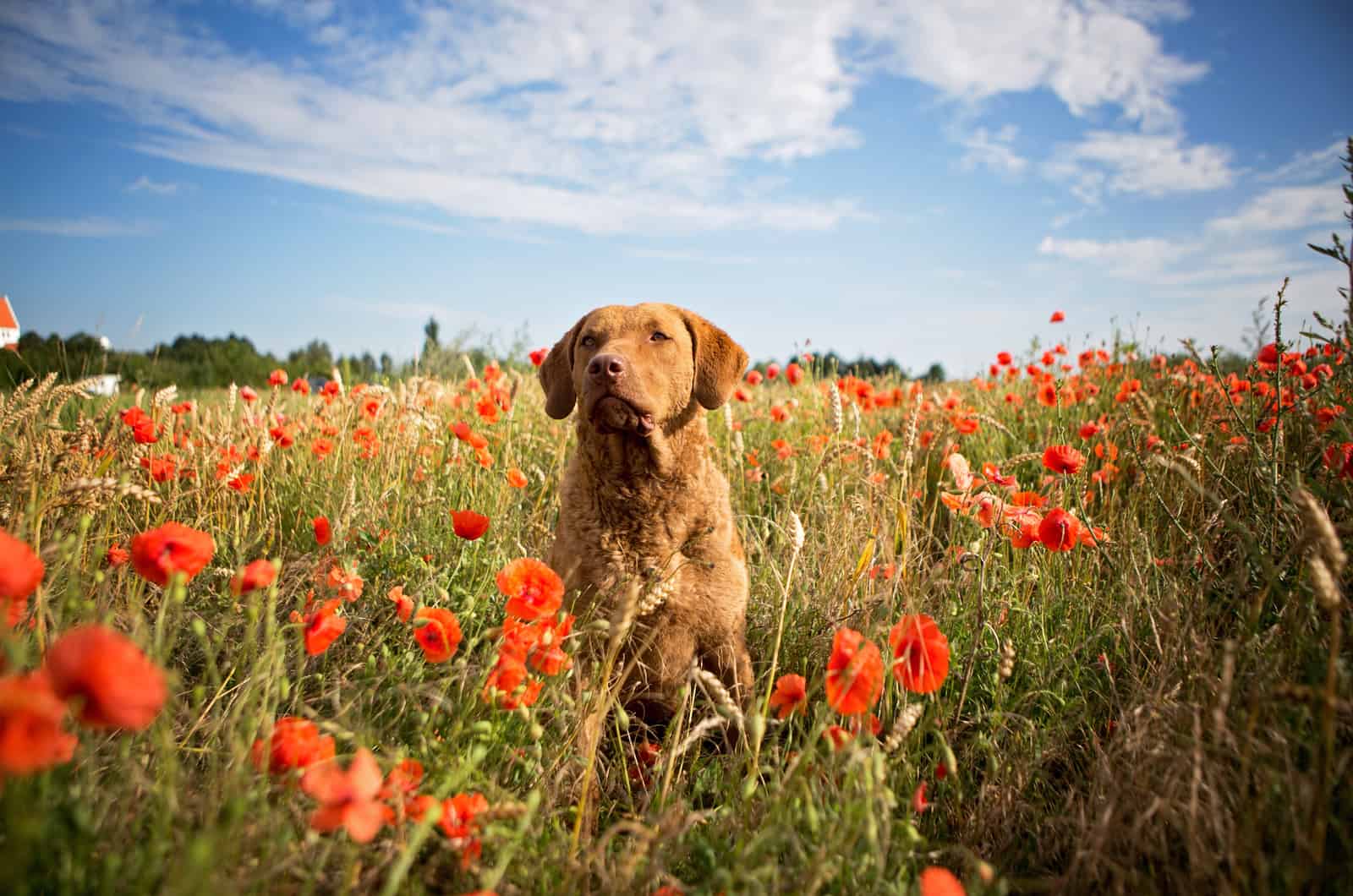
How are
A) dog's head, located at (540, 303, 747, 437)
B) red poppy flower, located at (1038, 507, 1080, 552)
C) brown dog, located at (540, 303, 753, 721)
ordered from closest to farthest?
red poppy flower, located at (1038, 507, 1080, 552) → brown dog, located at (540, 303, 753, 721) → dog's head, located at (540, 303, 747, 437)

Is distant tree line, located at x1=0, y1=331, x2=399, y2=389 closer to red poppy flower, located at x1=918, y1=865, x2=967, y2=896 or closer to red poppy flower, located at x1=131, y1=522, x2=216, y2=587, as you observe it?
red poppy flower, located at x1=131, y1=522, x2=216, y2=587

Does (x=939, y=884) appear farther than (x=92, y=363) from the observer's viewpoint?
No

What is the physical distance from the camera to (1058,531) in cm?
201

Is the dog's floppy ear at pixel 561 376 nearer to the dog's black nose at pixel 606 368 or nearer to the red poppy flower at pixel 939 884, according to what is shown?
the dog's black nose at pixel 606 368

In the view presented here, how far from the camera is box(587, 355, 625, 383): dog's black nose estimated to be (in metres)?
2.69

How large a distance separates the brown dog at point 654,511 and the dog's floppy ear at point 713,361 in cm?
1

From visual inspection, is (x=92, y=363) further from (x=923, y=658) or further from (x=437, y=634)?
(x=923, y=658)

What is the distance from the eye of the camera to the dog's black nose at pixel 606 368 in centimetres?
269

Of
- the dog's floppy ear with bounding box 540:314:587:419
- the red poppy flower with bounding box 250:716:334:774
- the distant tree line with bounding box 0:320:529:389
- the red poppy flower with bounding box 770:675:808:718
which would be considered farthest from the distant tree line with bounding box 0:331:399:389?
the red poppy flower with bounding box 770:675:808:718

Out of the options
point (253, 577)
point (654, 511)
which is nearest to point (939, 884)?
point (253, 577)

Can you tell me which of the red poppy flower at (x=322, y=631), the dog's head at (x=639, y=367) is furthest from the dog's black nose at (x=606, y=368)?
the red poppy flower at (x=322, y=631)

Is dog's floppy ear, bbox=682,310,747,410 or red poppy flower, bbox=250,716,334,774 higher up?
dog's floppy ear, bbox=682,310,747,410

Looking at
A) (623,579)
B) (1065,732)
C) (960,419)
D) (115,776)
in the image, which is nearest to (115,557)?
(115,776)

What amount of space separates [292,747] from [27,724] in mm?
498
